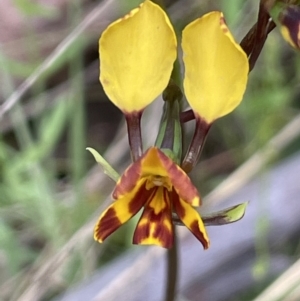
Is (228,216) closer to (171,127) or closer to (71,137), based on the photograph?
(171,127)

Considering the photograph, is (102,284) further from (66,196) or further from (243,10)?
(243,10)

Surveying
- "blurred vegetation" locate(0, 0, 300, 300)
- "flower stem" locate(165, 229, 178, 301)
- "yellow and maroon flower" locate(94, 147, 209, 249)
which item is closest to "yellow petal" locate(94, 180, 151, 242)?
"yellow and maroon flower" locate(94, 147, 209, 249)

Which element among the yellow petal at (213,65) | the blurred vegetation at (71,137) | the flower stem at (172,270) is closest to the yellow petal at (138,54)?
the yellow petal at (213,65)

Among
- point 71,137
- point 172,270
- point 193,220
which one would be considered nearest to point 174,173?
point 193,220

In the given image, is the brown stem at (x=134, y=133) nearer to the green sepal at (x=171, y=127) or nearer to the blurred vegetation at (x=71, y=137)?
the green sepal at (x=171, y=127)

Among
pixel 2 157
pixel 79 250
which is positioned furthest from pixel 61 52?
pixel 79 250

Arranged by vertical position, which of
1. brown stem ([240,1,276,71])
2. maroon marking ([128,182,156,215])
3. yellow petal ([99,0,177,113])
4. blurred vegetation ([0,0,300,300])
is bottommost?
blurred vegetation ([0,0,300,300])

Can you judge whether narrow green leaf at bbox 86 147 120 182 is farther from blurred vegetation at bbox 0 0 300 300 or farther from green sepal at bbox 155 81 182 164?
blurred vegetation at bbox 0 0 300 300
